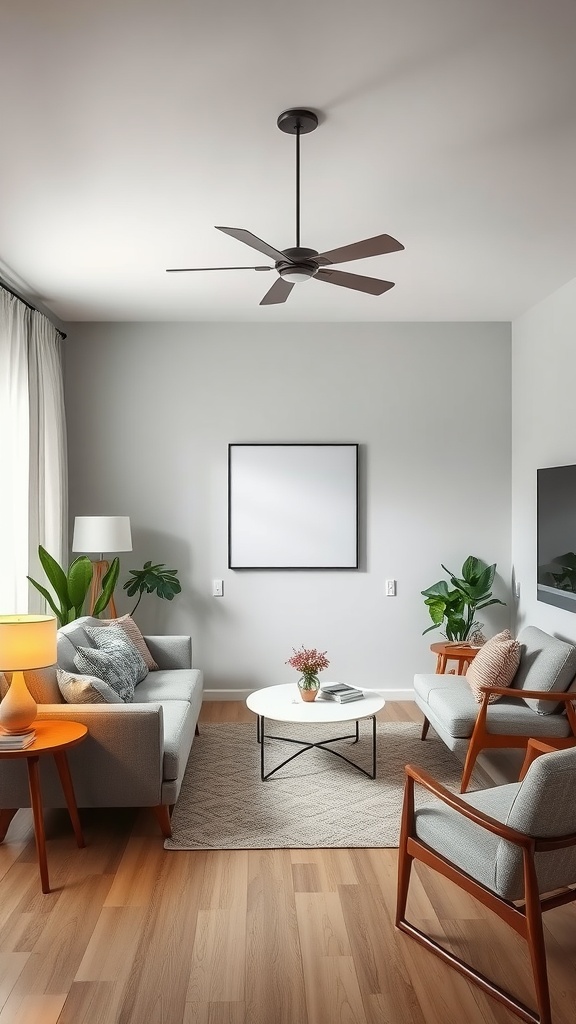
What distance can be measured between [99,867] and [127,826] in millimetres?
401

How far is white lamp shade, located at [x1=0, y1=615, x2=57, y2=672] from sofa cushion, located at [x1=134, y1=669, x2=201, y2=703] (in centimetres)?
111

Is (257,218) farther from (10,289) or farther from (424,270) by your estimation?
(10,289)

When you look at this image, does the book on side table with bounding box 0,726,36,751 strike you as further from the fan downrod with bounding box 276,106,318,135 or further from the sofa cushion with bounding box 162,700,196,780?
the fan downrod with bounding box 276,106,318,135

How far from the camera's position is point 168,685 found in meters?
4.35

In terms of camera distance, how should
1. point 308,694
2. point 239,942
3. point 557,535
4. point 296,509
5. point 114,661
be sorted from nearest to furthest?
point 239,942
point 114,661
point 308,694
point 557,535
point 296,509

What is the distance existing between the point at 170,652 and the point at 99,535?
90 centimetres

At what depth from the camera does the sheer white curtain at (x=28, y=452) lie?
4.34m

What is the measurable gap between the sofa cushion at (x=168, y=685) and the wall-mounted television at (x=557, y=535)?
2.19 m

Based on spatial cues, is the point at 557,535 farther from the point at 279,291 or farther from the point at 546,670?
the point at 279,291

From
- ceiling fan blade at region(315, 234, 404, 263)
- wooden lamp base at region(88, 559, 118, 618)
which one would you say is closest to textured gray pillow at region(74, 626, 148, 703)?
wooden lamp base at region(88, 559, 118, 618)

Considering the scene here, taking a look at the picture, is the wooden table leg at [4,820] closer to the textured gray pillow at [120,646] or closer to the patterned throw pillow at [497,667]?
the textured gray pillow at [120,646]

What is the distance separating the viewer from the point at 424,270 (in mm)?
4441

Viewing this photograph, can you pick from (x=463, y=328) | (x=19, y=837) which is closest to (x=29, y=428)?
(x=19, y=837)

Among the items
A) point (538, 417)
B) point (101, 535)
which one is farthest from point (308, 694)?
point (538, 417)
